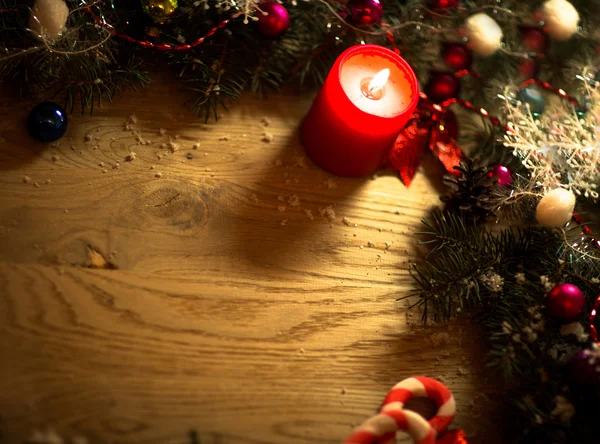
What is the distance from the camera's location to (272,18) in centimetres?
106

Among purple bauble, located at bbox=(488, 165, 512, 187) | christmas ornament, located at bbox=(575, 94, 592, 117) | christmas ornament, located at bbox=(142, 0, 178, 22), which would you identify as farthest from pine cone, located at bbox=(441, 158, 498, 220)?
christmas ornament, located at bbox=(142, 0, 178, 22)

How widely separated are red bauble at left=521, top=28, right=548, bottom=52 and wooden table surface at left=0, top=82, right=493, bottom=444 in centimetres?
40

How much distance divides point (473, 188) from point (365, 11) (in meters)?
0.39

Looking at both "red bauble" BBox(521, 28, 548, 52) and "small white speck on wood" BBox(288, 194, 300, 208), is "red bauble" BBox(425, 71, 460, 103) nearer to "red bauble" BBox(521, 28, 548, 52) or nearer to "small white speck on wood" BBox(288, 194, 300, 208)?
"red bauble" BBox(521, 28, 548, 52)

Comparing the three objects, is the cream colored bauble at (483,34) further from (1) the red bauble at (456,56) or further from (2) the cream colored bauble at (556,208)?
(2) the cream colored bauble at (556,208)

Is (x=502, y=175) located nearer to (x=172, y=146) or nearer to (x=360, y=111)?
(x=360, y=111)

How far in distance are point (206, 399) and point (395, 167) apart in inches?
22.3

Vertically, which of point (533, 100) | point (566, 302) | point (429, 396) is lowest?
point (429, 396)

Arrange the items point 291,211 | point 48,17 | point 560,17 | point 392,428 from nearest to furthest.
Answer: point 392,428, point 48,17, point 291,211, point 560,17

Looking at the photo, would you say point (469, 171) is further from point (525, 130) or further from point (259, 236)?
point (259, 236)

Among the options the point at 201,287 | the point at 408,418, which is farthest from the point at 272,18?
the point at 408,418

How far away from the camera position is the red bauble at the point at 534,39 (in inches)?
47.8

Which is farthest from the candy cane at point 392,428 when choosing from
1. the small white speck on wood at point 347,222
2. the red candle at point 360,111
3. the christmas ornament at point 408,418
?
the red candle at point 360,111

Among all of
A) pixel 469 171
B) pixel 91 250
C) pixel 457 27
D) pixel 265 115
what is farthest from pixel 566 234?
pixel 91 250
